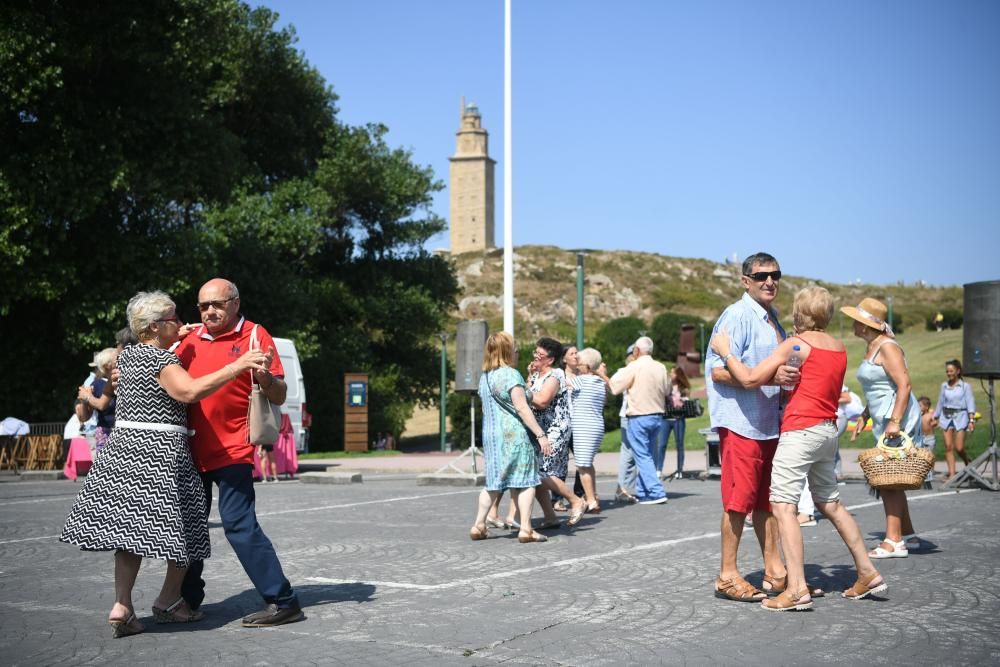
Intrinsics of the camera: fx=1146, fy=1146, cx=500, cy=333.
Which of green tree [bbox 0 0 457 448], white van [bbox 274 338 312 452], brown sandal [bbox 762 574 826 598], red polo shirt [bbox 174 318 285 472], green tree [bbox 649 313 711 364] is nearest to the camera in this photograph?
red polo shirt [bbox 174 318 285 472]

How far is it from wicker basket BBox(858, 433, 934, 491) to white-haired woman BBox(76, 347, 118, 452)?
251 inches

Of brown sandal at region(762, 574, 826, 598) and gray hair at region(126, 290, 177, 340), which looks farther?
brown sandal at region(762, 574, 826, 598)

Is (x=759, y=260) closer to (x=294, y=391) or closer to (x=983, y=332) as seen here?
(x=983, y=332)

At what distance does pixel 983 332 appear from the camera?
15.5 m

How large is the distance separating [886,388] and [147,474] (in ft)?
18.6

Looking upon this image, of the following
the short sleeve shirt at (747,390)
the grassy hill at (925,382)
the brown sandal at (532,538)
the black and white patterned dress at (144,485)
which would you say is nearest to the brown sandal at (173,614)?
the black and white patterned dress at (144,485)

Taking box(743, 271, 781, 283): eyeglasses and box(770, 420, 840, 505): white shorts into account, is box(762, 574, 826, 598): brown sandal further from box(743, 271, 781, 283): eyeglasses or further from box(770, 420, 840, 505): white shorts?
box(743, 271, 781, 283): eyeglasses

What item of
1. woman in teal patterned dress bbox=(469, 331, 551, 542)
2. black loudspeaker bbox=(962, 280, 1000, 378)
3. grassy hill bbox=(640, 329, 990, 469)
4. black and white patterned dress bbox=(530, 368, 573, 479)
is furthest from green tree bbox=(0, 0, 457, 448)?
black loudspeaker bbox=(962, 280, 1000, 378)

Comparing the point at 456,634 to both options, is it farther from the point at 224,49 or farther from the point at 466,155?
the point at 466,155

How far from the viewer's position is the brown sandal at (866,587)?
682 cm

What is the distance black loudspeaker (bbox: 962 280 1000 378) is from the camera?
15.4 meters

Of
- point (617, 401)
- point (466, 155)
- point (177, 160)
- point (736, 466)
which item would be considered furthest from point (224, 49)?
point (466, 155)

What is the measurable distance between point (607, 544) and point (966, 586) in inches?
129

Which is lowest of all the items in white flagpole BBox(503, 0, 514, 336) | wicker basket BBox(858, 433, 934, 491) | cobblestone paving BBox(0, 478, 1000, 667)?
cobblestone paving BBox(0, 478, 1000, 667)
